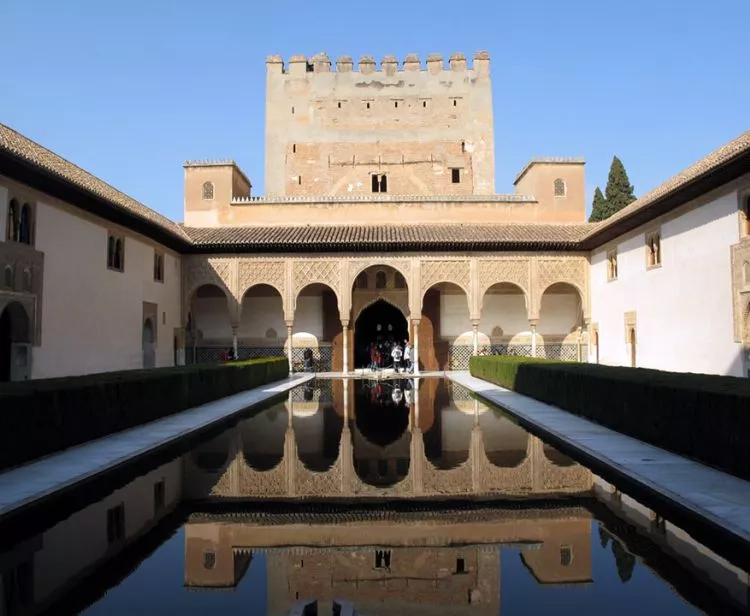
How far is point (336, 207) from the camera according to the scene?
77.8ft

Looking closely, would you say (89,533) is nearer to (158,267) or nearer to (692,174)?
(692,174)

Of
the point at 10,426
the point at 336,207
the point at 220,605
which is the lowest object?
the point at 220,605

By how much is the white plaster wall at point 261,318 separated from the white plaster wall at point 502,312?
6.75 meters

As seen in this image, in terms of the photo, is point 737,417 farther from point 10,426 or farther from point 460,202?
point 460,202

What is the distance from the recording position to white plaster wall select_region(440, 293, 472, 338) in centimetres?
2288

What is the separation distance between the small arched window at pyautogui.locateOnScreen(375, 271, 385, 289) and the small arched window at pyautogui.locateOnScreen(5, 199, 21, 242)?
42.5 feet

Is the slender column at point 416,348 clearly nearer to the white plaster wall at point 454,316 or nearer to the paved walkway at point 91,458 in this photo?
the white plaster wall at point 454,316

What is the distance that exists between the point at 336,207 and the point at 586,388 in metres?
15.3

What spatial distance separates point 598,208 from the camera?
3525 centimetres

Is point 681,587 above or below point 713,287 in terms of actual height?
below

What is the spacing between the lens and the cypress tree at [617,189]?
112ft

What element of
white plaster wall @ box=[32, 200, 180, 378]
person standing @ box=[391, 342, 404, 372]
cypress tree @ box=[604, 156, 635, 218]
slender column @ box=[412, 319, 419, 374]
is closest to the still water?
white plaster wall @ box=[32, 200, 180, 378]

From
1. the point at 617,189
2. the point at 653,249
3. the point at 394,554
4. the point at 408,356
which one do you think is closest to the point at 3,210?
the point at 394,554

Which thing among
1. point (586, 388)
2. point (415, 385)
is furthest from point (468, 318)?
point (586, 388)
